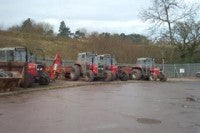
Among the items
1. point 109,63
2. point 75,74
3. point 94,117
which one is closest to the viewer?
point 94,117

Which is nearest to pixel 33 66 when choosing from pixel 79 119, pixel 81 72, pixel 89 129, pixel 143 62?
pixel 81 72

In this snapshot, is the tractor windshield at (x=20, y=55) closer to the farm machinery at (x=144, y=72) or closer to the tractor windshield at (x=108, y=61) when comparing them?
the tractor windshield at (x=108, y=61)

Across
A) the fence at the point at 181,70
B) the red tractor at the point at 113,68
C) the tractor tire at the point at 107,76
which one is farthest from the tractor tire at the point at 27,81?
the fence at the point at 181,70

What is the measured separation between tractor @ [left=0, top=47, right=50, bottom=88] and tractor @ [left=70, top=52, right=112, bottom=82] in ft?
20.6

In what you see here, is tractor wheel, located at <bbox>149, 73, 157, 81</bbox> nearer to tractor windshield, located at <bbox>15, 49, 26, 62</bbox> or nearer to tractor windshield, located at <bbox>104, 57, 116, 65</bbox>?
tractor windshield, located at <bbox>104, 57, 116, 65</bbox>

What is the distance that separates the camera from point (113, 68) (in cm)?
3697

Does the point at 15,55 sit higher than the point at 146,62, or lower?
higher

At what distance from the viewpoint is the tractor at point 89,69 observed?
110ft

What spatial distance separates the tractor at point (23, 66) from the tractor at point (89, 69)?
6.27 metres

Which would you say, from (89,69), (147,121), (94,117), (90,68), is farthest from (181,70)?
(147,121)

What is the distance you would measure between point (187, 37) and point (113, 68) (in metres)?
26.4

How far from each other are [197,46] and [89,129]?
53.3 meters

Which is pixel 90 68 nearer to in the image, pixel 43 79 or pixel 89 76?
pixel 89 76

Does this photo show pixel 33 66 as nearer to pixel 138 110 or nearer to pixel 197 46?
pixel 138 110
